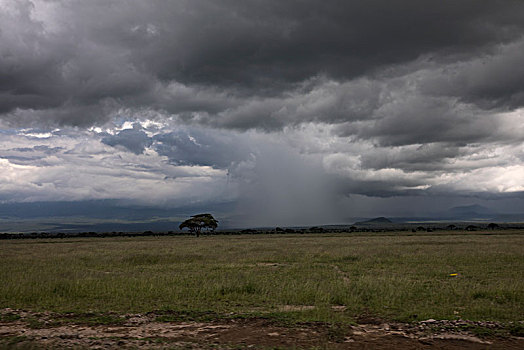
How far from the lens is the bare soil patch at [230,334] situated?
10.5 meters

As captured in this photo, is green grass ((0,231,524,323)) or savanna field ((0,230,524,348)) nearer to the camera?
savanna field ((0,230,524,348))

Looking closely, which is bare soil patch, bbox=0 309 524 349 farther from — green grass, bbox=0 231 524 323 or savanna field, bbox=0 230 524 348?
green grass, bbox=0 231 524 323

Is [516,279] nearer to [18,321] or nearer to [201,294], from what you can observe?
[201,294]

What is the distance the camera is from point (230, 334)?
11.5 m

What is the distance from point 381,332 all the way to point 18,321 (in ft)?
37.8

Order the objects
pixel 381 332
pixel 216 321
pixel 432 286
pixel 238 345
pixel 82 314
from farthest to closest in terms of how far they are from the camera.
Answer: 1. pixel 432 286
2. pixel 82 314
3. pixel 216 321
4. pixel 381 332
5. pixel 238 345

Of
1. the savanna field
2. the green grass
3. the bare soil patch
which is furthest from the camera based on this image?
the green grass

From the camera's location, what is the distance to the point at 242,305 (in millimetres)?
15586

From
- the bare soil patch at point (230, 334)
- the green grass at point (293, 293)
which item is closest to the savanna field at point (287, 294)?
the green grass at point (293, 293)

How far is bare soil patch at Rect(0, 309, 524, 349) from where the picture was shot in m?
10.5

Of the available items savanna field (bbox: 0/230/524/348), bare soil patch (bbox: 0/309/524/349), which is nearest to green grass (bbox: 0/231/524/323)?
savanna field (bbox: 0/230/524/348)

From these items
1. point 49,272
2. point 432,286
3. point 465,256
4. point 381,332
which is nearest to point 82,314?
point 381,332

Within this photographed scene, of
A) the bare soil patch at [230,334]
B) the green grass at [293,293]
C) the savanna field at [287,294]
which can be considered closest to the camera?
the bare soil patch at [230,334]

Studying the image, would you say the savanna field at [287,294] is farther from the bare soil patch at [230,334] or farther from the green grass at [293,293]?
the bare soil patch at [230,334]
